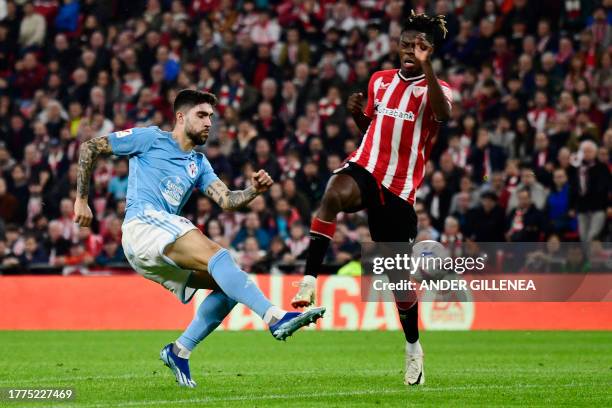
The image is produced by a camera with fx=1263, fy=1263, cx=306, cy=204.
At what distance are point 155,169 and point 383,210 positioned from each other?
180cm

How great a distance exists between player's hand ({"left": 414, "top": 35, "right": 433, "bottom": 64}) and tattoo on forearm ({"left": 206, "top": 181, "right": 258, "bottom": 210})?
61.9 inches

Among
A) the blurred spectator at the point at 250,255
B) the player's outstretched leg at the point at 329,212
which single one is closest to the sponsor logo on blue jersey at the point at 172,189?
the player's outstretched leg at the point at 329,212

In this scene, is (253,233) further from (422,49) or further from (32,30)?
(422,49)

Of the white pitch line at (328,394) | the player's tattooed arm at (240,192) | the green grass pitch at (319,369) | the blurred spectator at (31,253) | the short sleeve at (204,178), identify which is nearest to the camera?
the white pitch line at (328,394)

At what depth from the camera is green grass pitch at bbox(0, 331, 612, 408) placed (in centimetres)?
851

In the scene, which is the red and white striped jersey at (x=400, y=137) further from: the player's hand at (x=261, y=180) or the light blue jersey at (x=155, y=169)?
the light blue jersey at (x=155, y=169)

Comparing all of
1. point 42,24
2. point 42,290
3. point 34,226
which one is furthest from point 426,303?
point 42,24

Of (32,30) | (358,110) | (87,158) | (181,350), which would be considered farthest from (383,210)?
(32,30)

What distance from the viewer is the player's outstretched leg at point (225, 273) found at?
834cm

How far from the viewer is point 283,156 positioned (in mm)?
20703

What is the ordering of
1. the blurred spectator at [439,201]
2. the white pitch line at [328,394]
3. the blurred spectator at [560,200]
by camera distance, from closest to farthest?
1. the white pitch line at [328,394]
2. the blurred spectator at [560,200]
3. the blurred spectator at [439,201]

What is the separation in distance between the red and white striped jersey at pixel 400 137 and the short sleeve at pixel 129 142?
162 cm

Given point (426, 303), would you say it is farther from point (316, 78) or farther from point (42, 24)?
point (42, 24)

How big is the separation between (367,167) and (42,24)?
16201 mm
